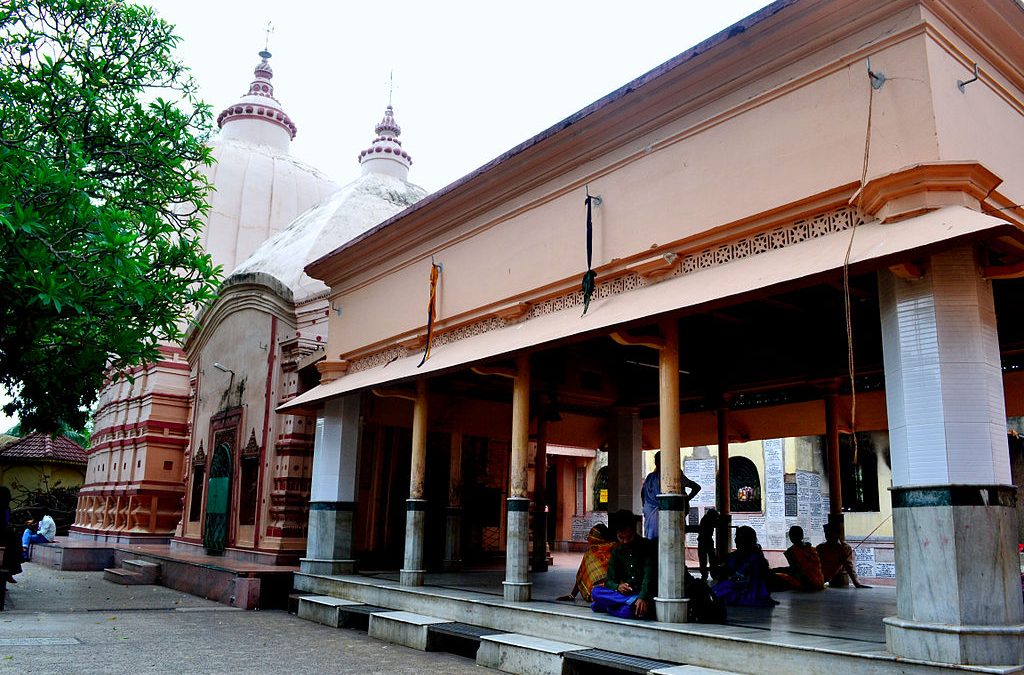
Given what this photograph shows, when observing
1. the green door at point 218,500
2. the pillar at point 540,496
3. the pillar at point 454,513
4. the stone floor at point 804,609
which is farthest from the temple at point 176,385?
the stone floor at point 804,609

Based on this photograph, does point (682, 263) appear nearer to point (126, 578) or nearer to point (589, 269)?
point (589, 269)

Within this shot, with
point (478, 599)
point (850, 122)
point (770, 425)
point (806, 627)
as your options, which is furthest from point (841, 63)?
point (770, 425)

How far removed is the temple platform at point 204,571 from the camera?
11148mm

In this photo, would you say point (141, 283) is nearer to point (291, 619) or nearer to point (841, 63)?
point (291, 619)

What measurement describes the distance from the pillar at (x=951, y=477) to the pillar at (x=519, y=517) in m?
3.74

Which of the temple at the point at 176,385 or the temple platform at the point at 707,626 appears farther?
the temple at the point at 176,385

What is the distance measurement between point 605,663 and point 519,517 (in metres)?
2.20

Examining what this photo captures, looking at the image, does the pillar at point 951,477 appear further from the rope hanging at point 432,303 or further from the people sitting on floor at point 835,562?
the rope hanging at point 432,303

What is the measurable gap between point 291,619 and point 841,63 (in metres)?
8.70

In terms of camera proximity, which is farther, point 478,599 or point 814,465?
point 814,465

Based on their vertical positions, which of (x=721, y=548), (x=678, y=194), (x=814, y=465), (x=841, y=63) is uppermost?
(x=841, y=63)

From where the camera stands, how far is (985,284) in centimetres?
510

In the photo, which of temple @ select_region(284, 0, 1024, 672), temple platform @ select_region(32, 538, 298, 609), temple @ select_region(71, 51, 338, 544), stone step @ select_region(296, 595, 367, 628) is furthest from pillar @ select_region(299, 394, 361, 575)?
temple @ select_region(71, 51, 338, 544)

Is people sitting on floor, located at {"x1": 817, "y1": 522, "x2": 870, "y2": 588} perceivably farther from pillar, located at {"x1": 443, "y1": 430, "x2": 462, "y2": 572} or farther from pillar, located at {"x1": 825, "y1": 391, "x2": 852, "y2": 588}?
pillar, located at {"x1": 443, "y1": 430, "x2": 462, "y2": 572}
